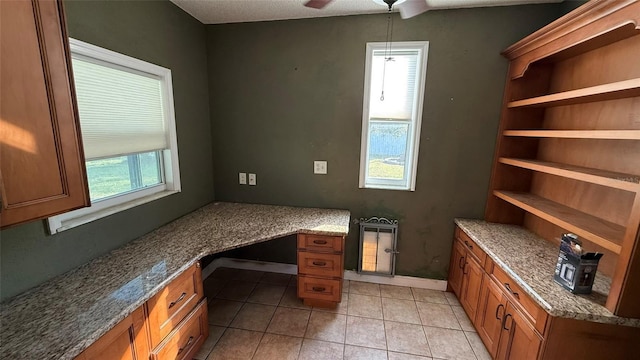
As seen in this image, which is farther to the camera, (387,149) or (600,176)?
(387,149)

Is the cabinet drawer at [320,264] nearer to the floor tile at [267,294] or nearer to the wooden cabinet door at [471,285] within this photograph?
the floor tile at [267,294]

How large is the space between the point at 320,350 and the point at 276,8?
277 cm

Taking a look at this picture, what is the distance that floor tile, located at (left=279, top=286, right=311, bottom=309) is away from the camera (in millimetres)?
2340

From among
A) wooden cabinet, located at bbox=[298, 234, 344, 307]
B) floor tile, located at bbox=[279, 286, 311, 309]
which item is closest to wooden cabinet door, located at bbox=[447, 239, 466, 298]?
wooden cabinet, located at bbox=[298, 234, 344, 307]

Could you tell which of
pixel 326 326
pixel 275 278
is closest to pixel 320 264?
pixel 326 326

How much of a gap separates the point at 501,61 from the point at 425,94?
655 mm

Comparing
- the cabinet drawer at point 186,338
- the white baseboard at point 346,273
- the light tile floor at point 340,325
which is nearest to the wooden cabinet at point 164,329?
the cabinet drawer at point 186,338

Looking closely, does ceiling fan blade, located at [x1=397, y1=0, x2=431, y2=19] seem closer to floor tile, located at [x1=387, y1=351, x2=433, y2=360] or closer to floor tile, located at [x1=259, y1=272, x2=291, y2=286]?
floor tile, located at [x1=387, y1=351, x2=433, y2=360]

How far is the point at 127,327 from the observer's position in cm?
122

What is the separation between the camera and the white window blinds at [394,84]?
2357 millimetres

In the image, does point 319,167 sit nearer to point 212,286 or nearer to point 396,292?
point 396,292

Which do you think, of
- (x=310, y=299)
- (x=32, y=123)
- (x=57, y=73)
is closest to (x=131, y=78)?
(x=57, y=73)

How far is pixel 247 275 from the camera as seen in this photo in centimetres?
286

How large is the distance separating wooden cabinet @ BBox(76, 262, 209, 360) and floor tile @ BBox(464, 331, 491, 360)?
79.3 inches
